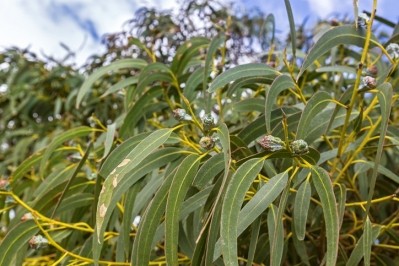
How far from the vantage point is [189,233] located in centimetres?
102

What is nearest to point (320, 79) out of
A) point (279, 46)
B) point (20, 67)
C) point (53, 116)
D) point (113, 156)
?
point (113, 156)

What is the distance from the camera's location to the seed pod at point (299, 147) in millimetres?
746

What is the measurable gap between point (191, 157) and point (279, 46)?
180 cm

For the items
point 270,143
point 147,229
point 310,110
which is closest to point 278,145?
point 270,143

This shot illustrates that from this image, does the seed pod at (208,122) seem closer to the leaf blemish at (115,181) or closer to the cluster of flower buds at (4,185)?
the leaf blemish at (115,181)

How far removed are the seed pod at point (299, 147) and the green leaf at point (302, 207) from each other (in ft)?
0.29

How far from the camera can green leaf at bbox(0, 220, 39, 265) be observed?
971mm

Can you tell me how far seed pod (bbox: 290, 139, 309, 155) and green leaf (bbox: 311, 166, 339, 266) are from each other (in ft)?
0.14

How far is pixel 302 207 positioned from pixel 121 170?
26 cm

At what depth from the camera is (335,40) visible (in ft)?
2.97

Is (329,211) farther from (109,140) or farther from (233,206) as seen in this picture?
(109,140)

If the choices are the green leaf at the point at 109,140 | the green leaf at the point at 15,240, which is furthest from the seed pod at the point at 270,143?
the green leaf at the point at 15,240

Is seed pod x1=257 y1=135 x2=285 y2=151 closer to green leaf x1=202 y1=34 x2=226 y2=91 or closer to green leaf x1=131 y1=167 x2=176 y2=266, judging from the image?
green leaf x1=131 y1=167 x2=176 y2=266

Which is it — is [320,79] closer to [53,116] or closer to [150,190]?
[150,190]
